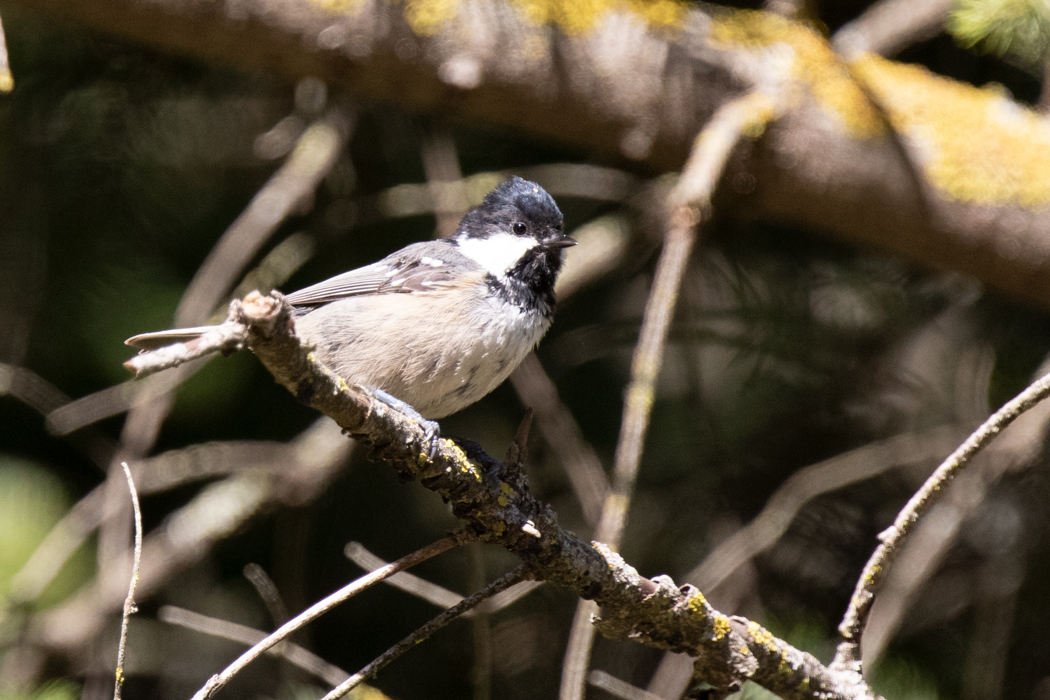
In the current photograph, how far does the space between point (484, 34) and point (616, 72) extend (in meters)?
0.45

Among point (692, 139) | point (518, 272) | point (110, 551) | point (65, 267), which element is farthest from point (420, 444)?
point (65, 267)

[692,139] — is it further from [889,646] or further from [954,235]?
[889,646]

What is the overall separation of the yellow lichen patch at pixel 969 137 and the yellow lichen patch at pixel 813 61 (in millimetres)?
96

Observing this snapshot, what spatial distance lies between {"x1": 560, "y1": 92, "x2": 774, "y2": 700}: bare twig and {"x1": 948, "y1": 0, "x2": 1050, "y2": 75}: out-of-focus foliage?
751 mm

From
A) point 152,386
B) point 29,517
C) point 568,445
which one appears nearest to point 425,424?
point 568,445

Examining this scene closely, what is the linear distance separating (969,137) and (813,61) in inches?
22.9

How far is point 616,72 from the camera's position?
3006mm

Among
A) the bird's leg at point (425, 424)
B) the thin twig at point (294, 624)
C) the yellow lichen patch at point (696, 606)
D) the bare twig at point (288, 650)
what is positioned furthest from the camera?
the bare twig at point (288, 650)

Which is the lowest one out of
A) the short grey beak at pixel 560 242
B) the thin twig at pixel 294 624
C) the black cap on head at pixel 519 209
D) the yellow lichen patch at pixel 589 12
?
the thin twig at pixel 294 624

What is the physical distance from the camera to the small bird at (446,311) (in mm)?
2309

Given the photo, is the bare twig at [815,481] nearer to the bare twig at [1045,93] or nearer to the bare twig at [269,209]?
the bare twig at [1045,93]

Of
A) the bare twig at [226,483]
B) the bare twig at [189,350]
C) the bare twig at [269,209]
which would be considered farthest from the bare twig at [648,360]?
the bare twig at [269,209]

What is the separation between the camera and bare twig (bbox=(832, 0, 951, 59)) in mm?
3346

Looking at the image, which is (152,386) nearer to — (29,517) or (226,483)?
(226,483)
